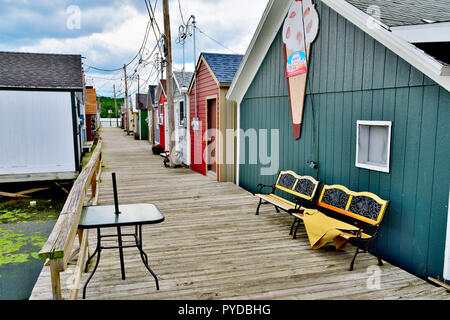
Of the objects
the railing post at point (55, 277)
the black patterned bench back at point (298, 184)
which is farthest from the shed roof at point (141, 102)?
the railing post at point (55, 277)

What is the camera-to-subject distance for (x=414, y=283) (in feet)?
12.3

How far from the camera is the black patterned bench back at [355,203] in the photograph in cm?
427

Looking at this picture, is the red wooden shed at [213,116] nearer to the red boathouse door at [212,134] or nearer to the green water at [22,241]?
the red boathouse door at [212,134]

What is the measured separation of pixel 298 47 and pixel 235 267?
3.83 m

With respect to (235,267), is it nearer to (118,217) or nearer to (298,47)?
(118,217)

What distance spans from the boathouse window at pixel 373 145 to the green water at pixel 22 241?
5.05 metres

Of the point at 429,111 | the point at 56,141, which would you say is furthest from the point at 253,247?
the point at 56,141

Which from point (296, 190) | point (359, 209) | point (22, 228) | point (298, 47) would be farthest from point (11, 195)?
point (359, 209)

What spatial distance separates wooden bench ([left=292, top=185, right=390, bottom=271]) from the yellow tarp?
0.09 meters

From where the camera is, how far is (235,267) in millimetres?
4246

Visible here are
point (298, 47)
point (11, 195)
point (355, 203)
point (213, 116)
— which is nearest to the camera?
point (355, 203)

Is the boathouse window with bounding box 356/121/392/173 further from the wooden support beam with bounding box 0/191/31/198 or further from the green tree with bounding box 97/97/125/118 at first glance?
the green tree with bounding box 97/97/125/118

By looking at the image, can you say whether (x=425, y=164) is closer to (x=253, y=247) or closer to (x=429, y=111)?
(x=429, y=111)
